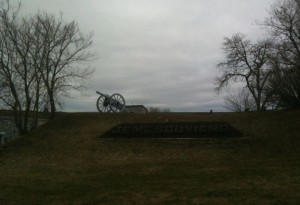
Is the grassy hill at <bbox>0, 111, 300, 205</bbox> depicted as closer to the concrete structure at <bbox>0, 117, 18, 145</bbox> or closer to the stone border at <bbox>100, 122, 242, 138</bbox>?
the stone border at <bbox>100, 122, 242, 138</bbox>

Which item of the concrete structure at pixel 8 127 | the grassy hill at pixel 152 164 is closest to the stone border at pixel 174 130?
the grassy hill at pixel 152 164

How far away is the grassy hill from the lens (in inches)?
421

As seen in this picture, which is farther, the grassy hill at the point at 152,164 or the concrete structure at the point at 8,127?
the concrete structure at the point at 8,127

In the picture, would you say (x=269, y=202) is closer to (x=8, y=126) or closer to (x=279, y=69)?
(x=279, y=69)

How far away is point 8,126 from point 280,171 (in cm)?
2931

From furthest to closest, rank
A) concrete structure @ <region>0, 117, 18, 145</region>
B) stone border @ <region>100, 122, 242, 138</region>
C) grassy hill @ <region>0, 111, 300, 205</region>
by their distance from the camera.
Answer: concrete structure @ <region>0, 117, 18, 145</region> → stone border @ <region>100, 122, 242, 138</region> → grassy hill @ <region>0, 111, 300, 205</region>

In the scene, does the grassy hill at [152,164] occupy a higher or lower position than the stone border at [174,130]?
lower

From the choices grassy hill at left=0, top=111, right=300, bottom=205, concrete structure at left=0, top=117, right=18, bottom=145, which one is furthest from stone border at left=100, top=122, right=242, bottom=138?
concrete structure at left=0, top=117, right=18, bottom=145

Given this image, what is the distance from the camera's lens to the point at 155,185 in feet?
40.3

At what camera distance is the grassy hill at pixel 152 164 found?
10.7 m

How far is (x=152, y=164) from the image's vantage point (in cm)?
1722

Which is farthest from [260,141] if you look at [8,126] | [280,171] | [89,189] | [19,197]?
[8,126]

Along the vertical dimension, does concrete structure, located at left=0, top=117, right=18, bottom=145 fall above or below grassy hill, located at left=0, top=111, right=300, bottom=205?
above

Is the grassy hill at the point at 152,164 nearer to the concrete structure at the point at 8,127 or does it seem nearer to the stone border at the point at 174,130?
the stone border at the point at 174,130
